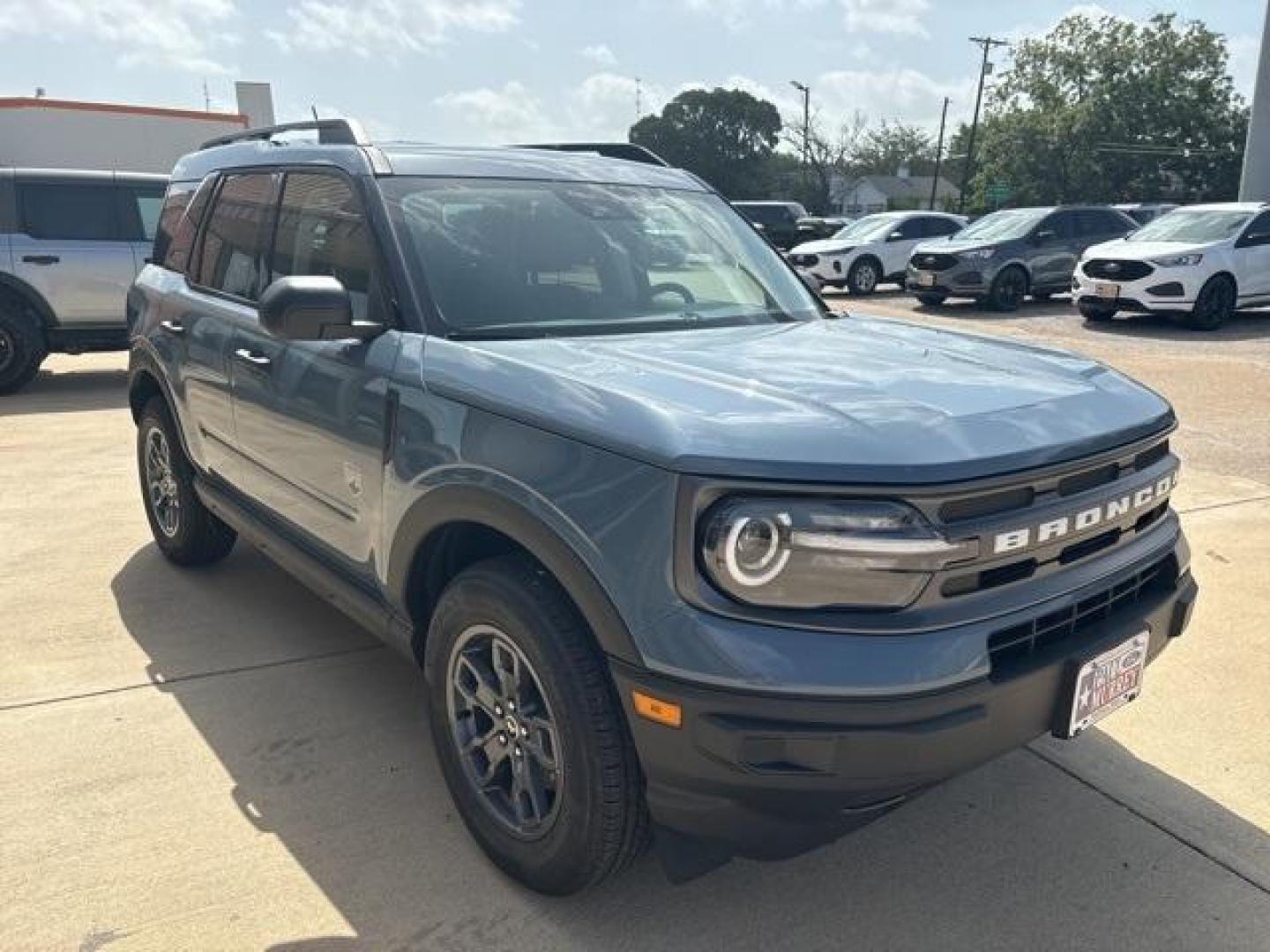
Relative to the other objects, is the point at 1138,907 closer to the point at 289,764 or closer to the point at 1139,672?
the point at 1139,672

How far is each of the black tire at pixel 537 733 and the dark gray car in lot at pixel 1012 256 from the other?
14.8m

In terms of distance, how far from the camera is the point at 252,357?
140 inches

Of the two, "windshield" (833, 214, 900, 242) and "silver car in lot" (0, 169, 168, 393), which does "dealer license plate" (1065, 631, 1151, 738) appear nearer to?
"silver car in lot" (0, 169, 168, 393)

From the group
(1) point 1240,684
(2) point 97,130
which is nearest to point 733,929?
(1) point 1240,684

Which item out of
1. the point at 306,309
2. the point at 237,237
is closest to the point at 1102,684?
the point at 306,309

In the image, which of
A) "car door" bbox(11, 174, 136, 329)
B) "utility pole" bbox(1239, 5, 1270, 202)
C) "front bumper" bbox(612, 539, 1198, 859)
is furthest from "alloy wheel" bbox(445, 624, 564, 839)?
"utility pole" bbox(1239, 5, 1270, 202)

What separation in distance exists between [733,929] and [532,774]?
1.96ft

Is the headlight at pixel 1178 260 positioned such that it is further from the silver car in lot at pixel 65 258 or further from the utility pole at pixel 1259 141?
the silver car in lot at pixel 65 258

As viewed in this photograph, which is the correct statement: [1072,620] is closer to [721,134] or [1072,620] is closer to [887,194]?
[721,134]

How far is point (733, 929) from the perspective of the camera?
245 cm

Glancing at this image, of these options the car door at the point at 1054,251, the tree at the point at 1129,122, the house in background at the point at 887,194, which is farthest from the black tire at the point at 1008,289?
the house in background at the point at 887,194

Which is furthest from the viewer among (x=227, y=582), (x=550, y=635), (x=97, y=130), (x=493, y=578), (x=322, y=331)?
(x=97, y=130)

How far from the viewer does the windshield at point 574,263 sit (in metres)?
2.96

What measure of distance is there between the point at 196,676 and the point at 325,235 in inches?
65.3
